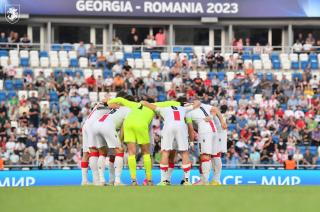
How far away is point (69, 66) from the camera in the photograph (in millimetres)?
37375

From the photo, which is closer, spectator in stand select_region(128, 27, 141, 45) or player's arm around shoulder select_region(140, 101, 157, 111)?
player's arm around shoulder select_region(140, 101, 157, 111)

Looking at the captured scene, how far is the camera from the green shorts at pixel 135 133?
2077 cm

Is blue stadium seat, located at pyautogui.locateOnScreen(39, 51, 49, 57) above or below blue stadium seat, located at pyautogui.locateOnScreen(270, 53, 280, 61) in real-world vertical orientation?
above

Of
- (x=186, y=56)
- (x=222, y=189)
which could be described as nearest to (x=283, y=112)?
(x=186, y=56)

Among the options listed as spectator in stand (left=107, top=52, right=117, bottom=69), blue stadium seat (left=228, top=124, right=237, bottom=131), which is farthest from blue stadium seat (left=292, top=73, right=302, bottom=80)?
spectator in stand (left=107, top=52, right=117, bottom=69)

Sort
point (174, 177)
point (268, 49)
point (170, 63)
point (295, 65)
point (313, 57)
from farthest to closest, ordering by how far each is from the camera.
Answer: point (268, 49) → point (313, 57) → point (295, 65) → point (170, 63) → point (174, 177)

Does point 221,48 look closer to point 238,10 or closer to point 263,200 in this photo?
point 238,10

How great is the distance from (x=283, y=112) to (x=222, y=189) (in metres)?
17.4

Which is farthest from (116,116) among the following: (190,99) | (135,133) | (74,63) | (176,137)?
(74,63)

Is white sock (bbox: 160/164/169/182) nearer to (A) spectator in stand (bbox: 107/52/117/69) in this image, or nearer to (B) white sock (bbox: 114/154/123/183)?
(B) white sock (bbox: 114/154/123/183)

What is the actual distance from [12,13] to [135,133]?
20.4m

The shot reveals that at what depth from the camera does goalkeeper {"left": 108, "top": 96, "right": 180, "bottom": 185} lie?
20781 millimetres

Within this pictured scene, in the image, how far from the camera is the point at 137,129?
817 inches

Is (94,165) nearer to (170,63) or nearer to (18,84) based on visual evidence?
(18,84)
